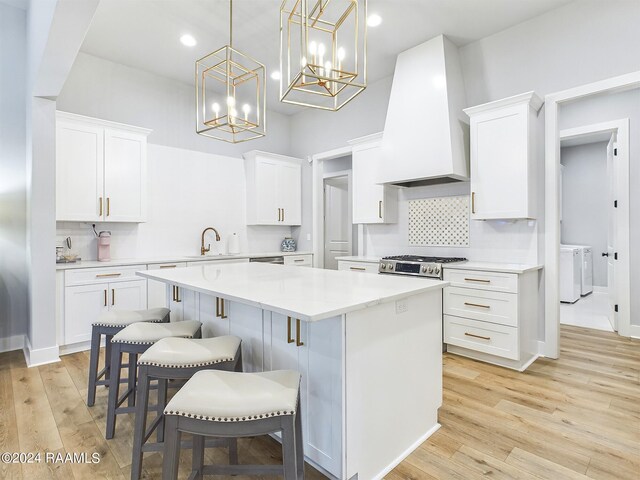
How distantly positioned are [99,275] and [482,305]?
3.73 meters

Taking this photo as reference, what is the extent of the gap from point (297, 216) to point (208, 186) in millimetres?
1457

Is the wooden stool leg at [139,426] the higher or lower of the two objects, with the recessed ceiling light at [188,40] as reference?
lower

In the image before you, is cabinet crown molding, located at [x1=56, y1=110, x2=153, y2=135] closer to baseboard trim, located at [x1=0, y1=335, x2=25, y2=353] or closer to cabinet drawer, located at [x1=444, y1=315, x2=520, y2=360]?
baseboard trim, located at [x1=0, y1=335, x2=25, y2=353]

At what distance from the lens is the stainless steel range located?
338cm

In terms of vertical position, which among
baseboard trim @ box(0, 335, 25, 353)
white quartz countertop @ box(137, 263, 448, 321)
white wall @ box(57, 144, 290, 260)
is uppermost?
white wall @ box(57, 144, 290, 260)

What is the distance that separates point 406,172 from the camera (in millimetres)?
3717

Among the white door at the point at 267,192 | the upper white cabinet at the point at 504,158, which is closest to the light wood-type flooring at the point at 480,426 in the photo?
the upper white cabinet at the point at 504,158

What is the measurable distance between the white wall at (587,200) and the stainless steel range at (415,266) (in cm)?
451

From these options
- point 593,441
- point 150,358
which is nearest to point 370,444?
point 150,358

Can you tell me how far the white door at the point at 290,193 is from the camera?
5445 mm

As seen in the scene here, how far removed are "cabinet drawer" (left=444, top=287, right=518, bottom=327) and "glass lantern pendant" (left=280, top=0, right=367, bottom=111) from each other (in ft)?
6.69

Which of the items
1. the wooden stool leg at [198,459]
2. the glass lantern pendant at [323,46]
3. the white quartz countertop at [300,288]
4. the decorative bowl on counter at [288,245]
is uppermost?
the glass lantern pendant at [323,46]

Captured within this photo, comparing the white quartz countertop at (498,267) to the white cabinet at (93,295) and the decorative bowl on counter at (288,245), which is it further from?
the white cabinet at (93,295)

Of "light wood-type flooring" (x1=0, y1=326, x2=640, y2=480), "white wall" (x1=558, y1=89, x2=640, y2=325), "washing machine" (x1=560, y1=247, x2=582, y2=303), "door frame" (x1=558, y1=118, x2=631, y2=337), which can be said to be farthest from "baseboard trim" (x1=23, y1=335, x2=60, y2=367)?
"washing machine" (x1=560, y1=247, x2=582, y2=303)
